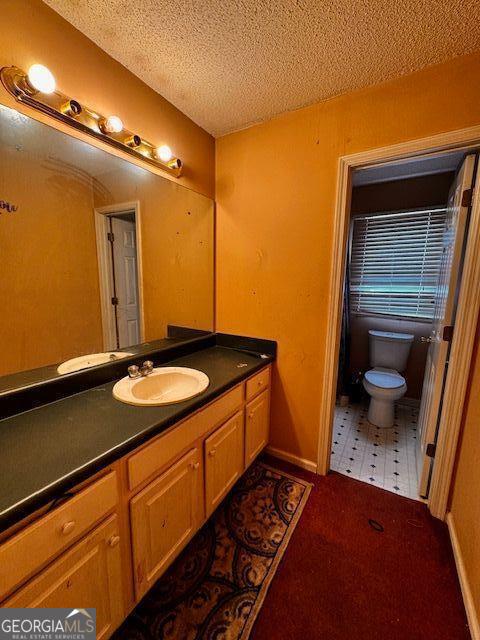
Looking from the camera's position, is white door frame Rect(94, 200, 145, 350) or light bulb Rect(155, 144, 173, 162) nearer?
white door frame Rect(94, 200, 145, 350)

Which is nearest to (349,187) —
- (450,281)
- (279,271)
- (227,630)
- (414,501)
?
(279,271)

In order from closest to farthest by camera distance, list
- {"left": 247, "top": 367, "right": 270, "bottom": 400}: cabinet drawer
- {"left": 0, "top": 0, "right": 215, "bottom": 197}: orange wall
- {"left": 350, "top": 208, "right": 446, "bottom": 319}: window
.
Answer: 1. {"left": 0, "top": 0, "right": 215, "bottom": 197}: orange wall
2. {"left": 247, "top": 367, "right": 270, "bottom": 400}: cabinet drawer
3. {"left": 350, "top": 208, "right": 446, "bottom": 319}: window

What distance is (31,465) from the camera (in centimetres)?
75

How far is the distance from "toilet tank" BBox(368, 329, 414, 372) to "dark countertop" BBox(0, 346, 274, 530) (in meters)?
1.96

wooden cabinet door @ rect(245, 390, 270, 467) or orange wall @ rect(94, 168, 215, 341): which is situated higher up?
orange wall @ rect(94, 168, 215, 341)

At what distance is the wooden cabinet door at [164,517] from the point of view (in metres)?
0.96

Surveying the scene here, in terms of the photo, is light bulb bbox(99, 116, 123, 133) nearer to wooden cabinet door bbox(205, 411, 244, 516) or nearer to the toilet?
Result: wooden cabinet door bbox(205, 411, 244, 516)

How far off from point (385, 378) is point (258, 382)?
1414 millimetres

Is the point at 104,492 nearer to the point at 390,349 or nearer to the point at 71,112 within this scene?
the point at 71,112

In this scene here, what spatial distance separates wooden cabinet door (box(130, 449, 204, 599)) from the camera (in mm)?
957

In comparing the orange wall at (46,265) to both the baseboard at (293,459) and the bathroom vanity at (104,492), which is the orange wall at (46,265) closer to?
the bathroom vanity at (104,492)

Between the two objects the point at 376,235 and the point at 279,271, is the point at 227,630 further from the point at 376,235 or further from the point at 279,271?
the point at 376,235

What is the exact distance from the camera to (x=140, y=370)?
140cm

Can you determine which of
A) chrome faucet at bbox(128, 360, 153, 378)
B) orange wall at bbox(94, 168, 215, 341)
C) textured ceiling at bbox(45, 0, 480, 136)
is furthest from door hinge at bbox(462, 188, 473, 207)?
chrome faucet at bbox(128, 360, 153, 378)
